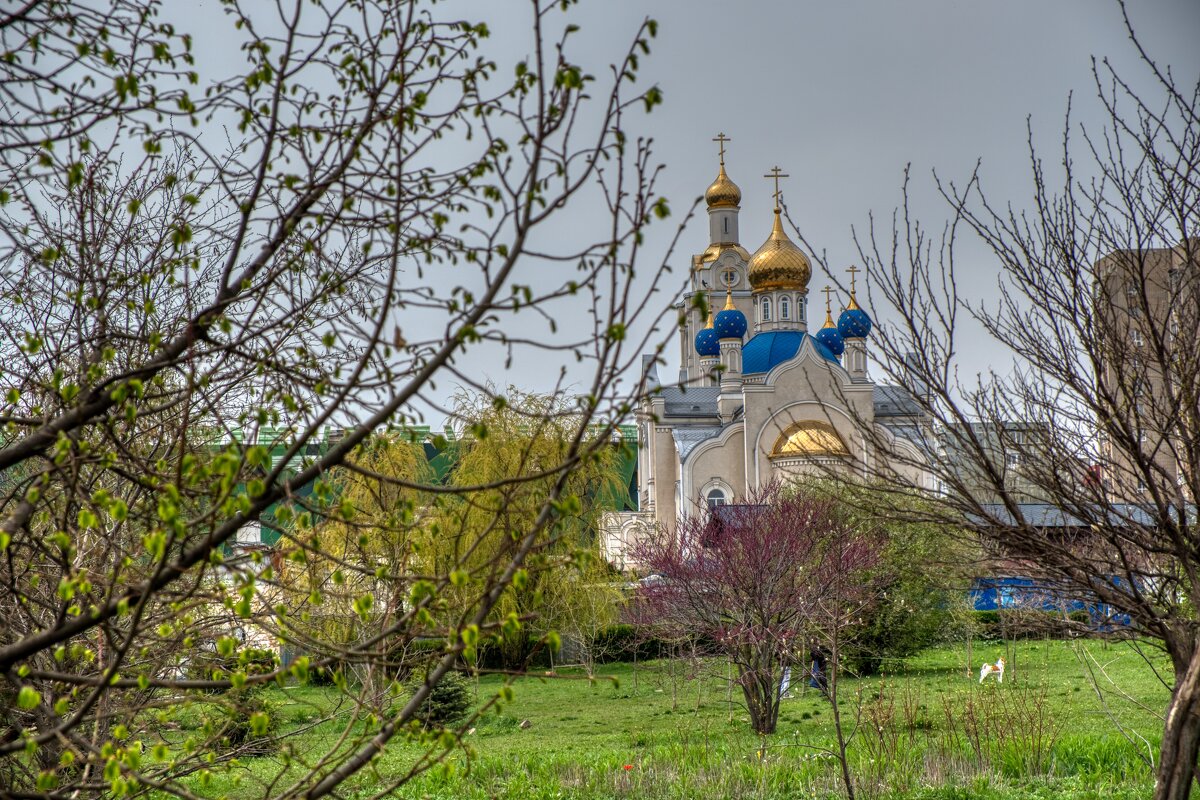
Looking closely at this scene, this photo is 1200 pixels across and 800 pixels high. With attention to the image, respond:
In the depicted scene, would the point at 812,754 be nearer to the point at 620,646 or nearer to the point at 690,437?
the point at 620,646

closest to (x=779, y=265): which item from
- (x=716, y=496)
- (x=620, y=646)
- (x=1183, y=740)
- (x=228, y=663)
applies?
(x=716, y=496)

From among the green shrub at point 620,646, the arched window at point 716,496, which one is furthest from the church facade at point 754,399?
the green shrub at point 620,646

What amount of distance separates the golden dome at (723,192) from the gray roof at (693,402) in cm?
916

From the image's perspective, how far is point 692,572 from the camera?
16188mm

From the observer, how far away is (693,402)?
43.7m

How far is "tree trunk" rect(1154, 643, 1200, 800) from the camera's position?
4.79 meters

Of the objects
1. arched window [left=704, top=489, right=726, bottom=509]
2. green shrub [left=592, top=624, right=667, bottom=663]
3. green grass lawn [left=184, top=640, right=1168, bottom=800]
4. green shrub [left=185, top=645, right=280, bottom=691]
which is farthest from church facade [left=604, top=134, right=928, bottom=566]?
green shrub [left=185, top=645, right=280, bottom=691]

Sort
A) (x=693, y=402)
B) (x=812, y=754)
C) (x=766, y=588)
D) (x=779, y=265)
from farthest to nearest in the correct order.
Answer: (x=693, y=402) → (x=779, y=265) → (x=766, y=588) → (x=812, y=754)

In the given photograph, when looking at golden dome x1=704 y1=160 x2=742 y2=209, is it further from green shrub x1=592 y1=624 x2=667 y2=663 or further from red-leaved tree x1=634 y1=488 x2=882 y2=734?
red-leaved tree x1=634 y1=488 x2=882 y2=734

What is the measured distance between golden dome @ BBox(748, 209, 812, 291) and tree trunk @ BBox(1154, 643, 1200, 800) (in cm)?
3673

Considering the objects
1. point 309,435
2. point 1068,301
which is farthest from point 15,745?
point 1068,301

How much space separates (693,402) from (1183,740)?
128 ft

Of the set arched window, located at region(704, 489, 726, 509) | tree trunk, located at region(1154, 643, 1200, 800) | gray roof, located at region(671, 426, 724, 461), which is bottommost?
tree trunk, located at region(1154, 643, 1200, 800)

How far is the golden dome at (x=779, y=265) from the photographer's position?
135ft
